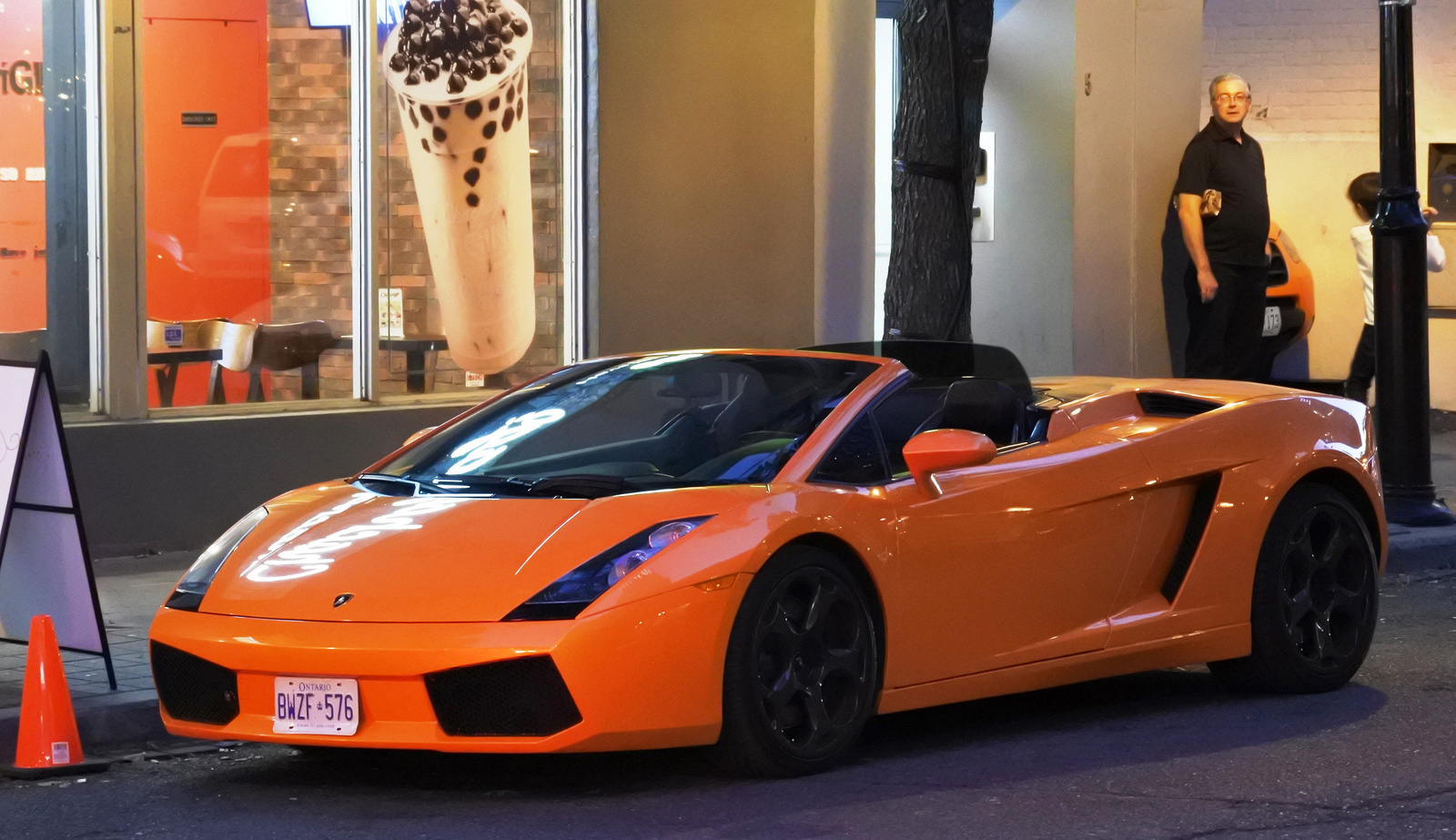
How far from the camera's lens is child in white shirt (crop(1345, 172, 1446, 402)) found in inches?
591

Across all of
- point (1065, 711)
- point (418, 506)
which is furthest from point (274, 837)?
point (1065, 711)

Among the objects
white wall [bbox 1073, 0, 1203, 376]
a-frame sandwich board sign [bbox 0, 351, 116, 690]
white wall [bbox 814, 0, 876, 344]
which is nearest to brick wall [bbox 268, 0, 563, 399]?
white wall [bbox 814, 0, 876, 344]

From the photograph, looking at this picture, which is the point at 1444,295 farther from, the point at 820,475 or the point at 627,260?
the point at 820,475

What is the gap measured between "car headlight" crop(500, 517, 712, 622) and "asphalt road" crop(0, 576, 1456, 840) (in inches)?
20.1

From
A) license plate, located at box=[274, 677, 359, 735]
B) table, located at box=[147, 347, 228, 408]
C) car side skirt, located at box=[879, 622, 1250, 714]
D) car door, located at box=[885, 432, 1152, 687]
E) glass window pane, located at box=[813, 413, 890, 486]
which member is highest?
table, located at box=[147, 347, 228, 408]

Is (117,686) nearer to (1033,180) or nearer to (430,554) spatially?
(430,554)

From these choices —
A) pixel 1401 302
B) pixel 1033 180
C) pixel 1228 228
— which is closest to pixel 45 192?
pixel 1401 302

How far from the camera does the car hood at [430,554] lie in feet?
16.3

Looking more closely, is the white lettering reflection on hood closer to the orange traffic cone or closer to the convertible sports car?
the convertible sports car

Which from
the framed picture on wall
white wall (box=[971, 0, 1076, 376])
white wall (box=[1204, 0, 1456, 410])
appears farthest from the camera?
the framed picture on wall

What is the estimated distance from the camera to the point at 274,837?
480 centimetres

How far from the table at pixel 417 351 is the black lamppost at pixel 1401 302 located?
5.11m

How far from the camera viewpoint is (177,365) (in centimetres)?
1009

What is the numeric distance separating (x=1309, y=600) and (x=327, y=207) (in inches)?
238
